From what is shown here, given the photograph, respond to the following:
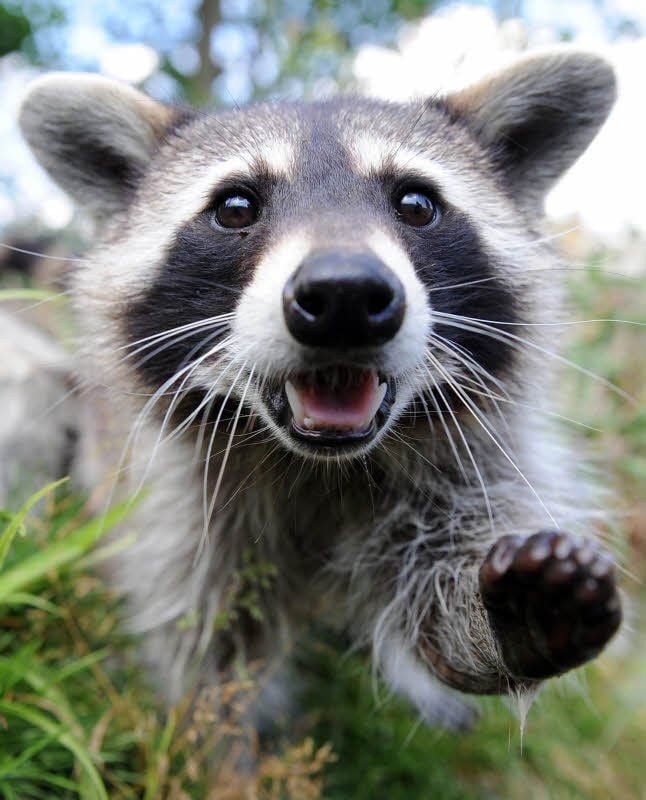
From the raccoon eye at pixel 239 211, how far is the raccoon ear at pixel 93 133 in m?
0.64

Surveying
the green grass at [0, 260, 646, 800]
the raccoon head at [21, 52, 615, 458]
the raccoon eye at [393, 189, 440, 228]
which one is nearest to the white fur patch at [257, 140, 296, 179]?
the raccoon head at [21, 52, 615, 458]

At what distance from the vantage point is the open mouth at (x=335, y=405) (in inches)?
73.7

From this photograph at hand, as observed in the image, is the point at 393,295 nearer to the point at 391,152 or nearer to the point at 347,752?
the point at 391,152

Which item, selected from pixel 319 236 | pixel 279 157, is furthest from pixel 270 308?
pixel 279 157

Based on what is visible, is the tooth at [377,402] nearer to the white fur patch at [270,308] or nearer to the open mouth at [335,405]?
the open mouth at [335,405]

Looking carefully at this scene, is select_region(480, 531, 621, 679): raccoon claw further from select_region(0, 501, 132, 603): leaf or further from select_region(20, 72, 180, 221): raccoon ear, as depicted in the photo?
select_region(20, 72, 180, 221): raccoon ear

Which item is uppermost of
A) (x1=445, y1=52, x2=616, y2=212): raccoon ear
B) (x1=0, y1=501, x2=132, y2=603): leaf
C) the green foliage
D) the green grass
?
the green foliage

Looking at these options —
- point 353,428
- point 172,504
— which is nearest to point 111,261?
point 172,504

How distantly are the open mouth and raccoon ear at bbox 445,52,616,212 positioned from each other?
1.14 metres

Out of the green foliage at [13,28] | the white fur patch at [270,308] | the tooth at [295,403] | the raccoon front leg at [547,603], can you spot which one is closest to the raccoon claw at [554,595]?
the raccoon front leg at [547,603]

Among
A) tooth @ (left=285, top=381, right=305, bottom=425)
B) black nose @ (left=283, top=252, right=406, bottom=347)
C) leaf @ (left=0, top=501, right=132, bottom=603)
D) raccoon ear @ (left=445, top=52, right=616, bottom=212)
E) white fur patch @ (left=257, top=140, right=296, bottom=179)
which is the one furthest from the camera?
raccoon ear @ (left=445, top=52, right=616, bottom=212)

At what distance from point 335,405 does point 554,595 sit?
68 cm

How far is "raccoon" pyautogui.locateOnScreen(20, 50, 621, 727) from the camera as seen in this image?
183 cm

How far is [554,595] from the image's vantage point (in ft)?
5.58
